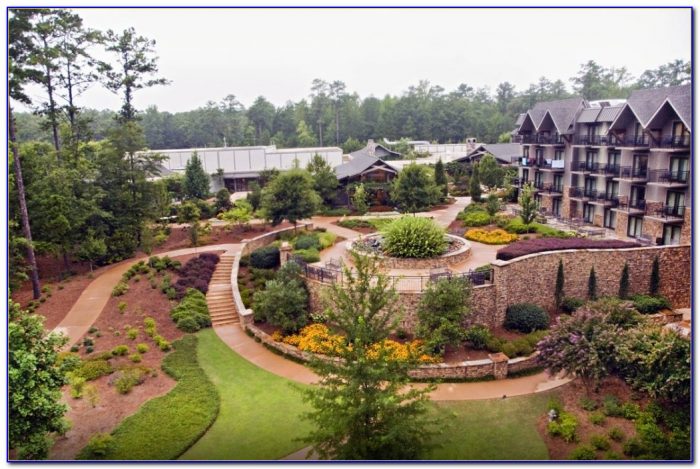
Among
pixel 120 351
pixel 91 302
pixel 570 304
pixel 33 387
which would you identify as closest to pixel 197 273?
pixel 91 302

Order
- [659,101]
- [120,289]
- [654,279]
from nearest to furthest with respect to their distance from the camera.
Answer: [654,279] < [120,289] < [659,101]

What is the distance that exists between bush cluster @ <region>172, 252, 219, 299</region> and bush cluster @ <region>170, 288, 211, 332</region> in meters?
0.79

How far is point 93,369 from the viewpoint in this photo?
1684cm

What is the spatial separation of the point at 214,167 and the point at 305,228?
25.0 meters

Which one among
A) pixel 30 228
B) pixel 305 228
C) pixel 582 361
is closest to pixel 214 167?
pixel 305 228

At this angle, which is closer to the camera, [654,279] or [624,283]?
[624,283]

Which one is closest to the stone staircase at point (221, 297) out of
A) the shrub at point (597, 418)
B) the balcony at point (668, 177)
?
the shrub at point (597, 418)

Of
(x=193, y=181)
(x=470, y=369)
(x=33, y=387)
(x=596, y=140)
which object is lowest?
(x=470, y=369)

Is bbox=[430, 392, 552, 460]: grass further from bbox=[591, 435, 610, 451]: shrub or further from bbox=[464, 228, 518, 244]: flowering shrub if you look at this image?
bbox=[464, 228, 518, 244]: flowering shrub

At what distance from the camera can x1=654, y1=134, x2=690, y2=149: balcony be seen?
2565cm

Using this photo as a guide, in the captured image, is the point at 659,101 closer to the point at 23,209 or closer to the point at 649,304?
the point at 649,304

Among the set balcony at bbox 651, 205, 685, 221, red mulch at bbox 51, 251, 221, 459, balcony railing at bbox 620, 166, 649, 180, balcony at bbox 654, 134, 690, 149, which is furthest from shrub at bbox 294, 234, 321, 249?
balcony at bbox 654, 134, 690, 149

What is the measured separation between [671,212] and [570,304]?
9681 mm

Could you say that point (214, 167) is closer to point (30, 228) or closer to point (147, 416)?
point (30, 228)
